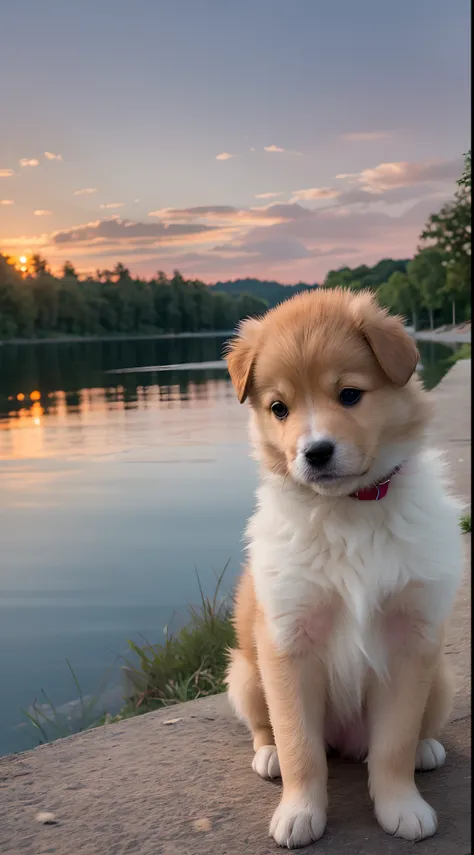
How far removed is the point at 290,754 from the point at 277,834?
26 centimetres

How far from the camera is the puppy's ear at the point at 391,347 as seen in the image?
9.16 feet

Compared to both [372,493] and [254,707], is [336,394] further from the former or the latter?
[254,707]

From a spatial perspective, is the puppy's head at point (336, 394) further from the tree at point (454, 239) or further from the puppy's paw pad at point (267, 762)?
the tree at point (454, 239)

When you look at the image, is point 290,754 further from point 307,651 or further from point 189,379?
point 189,379

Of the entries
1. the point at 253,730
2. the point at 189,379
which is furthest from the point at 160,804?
the point at 189,379

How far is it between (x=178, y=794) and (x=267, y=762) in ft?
1.17

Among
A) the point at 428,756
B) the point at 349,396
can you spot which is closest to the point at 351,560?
the point at 349,396

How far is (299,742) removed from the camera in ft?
9.43

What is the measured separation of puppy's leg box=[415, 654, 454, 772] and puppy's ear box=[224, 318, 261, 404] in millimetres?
1241

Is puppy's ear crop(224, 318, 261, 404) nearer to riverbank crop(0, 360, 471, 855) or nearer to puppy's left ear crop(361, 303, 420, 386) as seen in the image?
puppy's left ear crop(361, 303, 420, 386)

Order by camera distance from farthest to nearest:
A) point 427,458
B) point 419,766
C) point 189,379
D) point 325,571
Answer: point 189,379, point 419,766, point 427,458, point 325,571

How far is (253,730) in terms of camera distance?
3516mm

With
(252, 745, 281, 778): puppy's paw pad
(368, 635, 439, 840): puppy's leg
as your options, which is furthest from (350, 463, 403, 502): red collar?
(252, 745, 281, 778): puppy's paw pad

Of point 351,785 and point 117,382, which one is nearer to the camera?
point 351,785
